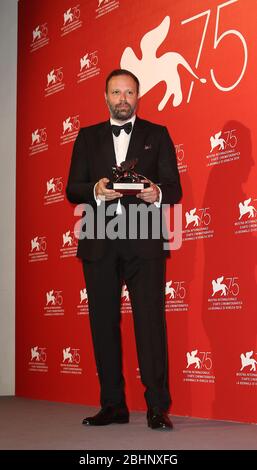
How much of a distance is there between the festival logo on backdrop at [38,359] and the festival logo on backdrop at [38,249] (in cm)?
63

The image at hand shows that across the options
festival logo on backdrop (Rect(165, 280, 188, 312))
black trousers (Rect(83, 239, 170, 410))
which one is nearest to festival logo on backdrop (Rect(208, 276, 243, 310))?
festival logo on backdrop (Rect(165, 280, 188, 312))

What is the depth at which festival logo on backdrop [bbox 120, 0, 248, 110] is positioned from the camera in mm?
3982

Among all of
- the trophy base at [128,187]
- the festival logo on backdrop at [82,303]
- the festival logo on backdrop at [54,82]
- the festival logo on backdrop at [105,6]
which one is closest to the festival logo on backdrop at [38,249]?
the festival logo on backdrop at [82,303]

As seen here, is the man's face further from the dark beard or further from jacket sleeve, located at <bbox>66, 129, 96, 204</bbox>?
jacket sleeve, located at <bbox>66, 129, 96, 204</bbox>

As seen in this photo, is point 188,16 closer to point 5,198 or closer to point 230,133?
point 230,133

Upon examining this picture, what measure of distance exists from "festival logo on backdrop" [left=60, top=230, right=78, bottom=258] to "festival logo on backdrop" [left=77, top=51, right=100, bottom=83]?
102cm

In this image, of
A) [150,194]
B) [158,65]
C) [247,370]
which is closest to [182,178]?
[158,65]

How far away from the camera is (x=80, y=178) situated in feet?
12.3

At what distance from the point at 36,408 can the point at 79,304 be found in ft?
2.36

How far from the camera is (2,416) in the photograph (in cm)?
426

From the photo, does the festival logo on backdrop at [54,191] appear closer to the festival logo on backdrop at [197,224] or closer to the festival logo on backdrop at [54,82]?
the festival logo on backdrop at [54,82]

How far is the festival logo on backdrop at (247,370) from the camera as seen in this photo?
12.3 ft

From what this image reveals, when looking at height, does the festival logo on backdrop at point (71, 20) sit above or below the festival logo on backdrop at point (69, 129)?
above

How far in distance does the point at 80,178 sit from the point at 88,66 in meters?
1.56
